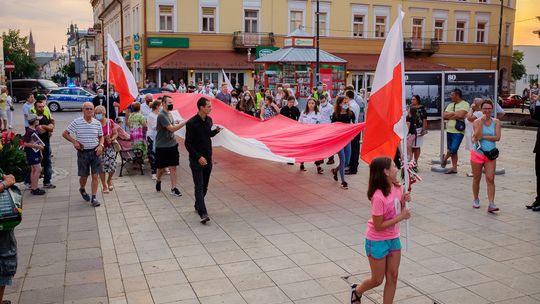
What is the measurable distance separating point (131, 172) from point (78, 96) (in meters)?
22.0

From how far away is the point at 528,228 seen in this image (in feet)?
26.6

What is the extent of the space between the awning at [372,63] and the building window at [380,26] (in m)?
1.88

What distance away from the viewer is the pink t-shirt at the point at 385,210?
15.4 ft

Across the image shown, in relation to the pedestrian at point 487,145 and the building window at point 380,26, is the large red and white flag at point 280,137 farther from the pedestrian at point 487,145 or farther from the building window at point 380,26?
the building window at point 380,26

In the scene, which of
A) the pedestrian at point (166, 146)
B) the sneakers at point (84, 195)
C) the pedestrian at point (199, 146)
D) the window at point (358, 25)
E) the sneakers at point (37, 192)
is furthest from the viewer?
Answer: the window at point (358, 25)

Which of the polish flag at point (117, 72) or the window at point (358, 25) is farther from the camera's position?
the window at point (358, 25)

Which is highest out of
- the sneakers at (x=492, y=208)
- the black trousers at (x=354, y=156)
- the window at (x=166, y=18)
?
the window at (x=166, y=18)

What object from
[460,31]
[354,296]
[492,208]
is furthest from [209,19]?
[354,296]

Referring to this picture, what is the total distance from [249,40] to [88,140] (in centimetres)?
3149

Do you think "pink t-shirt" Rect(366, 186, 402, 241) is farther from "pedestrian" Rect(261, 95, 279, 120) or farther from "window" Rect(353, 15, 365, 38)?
"window" Rect(353, 15, 365, 38)

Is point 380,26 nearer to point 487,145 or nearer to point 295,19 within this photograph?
point 295,19

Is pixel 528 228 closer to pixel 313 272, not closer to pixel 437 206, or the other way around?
pixel 437 206

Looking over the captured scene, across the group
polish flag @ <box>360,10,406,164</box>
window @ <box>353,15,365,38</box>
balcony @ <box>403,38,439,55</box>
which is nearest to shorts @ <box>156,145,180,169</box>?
polish flag @ <box>360,10,406,164</box>

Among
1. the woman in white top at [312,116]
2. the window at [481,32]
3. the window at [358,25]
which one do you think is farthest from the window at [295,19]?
the woman in white top at [312,116]
